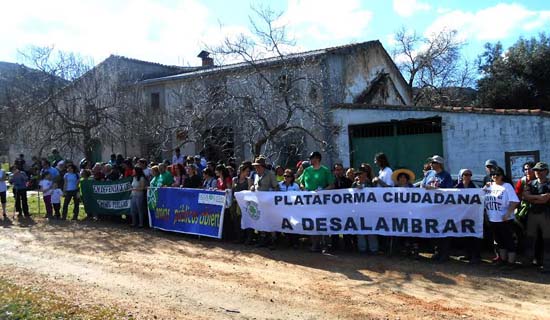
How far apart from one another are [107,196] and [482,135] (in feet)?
38.3

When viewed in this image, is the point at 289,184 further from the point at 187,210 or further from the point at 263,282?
the point at 263,282

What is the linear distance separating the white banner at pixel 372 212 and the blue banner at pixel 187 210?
3.14 ft

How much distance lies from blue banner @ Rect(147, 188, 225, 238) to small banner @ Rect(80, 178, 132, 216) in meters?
1.23

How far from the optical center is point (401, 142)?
17391 millimetres

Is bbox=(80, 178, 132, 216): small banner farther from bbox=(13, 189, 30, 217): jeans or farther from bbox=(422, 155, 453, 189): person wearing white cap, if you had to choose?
bbox=(422, 155, 453, 189): person wearing white cap

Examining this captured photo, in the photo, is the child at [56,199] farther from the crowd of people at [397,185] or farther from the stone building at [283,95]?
the stone building at [283,95]

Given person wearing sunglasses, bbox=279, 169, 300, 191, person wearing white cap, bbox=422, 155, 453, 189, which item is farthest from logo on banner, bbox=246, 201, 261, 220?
person wearing white cap, bbox=422, 155, 453, 189

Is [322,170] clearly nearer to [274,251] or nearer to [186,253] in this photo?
[274,251]

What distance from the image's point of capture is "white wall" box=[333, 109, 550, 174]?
14438 millimetres

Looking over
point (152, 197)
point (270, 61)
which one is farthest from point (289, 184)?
point (270, 61)

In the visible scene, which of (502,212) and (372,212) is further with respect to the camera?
(372,212)

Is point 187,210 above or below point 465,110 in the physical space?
below

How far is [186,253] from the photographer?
959 cm

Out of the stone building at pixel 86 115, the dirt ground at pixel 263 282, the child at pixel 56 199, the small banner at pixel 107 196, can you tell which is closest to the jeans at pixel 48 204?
the child at pixel 56 199
